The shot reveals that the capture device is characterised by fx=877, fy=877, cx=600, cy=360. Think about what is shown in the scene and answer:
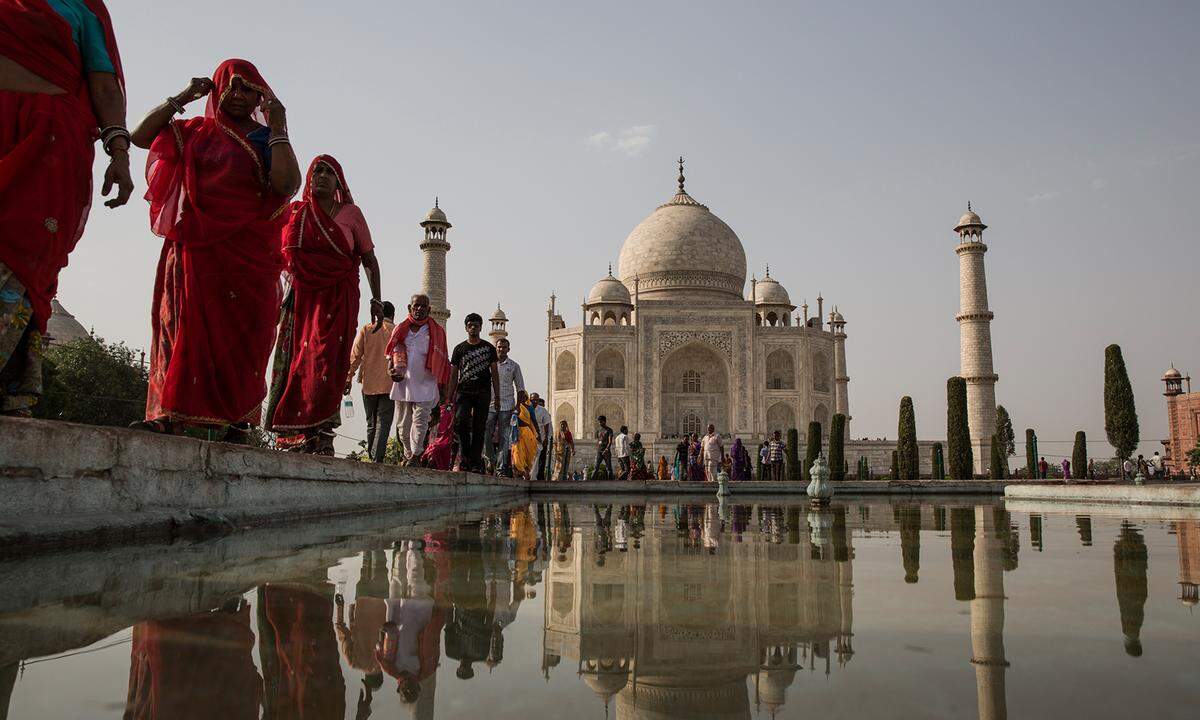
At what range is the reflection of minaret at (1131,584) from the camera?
1.26 m

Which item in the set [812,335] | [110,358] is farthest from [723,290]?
[110,358]

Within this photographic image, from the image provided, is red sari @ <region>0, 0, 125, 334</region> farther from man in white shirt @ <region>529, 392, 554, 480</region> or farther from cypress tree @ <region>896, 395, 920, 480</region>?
cypress tree @ <region>896, 395, 920, 480</region>

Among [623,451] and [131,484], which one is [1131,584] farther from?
[623,451]

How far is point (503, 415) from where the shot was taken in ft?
29.3

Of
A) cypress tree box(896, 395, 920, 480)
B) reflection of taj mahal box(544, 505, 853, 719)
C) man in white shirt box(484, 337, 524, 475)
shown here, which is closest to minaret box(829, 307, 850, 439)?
cypress tree box(896, 395, 920, 480)

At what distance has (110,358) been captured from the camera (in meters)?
21.6

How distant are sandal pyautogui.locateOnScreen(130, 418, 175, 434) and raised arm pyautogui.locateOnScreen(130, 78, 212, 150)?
1.07 m

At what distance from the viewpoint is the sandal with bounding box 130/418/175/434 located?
308 cm

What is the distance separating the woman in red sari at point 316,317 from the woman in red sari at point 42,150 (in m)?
1.59

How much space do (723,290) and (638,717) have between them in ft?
107

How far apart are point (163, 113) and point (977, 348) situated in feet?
87.9

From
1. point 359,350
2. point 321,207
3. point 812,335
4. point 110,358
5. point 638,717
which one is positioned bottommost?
point 638,717

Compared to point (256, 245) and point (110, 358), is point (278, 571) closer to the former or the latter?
point (256, 245)

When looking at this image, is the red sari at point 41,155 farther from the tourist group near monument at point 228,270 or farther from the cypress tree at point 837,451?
the cypress tree at point 837,451
